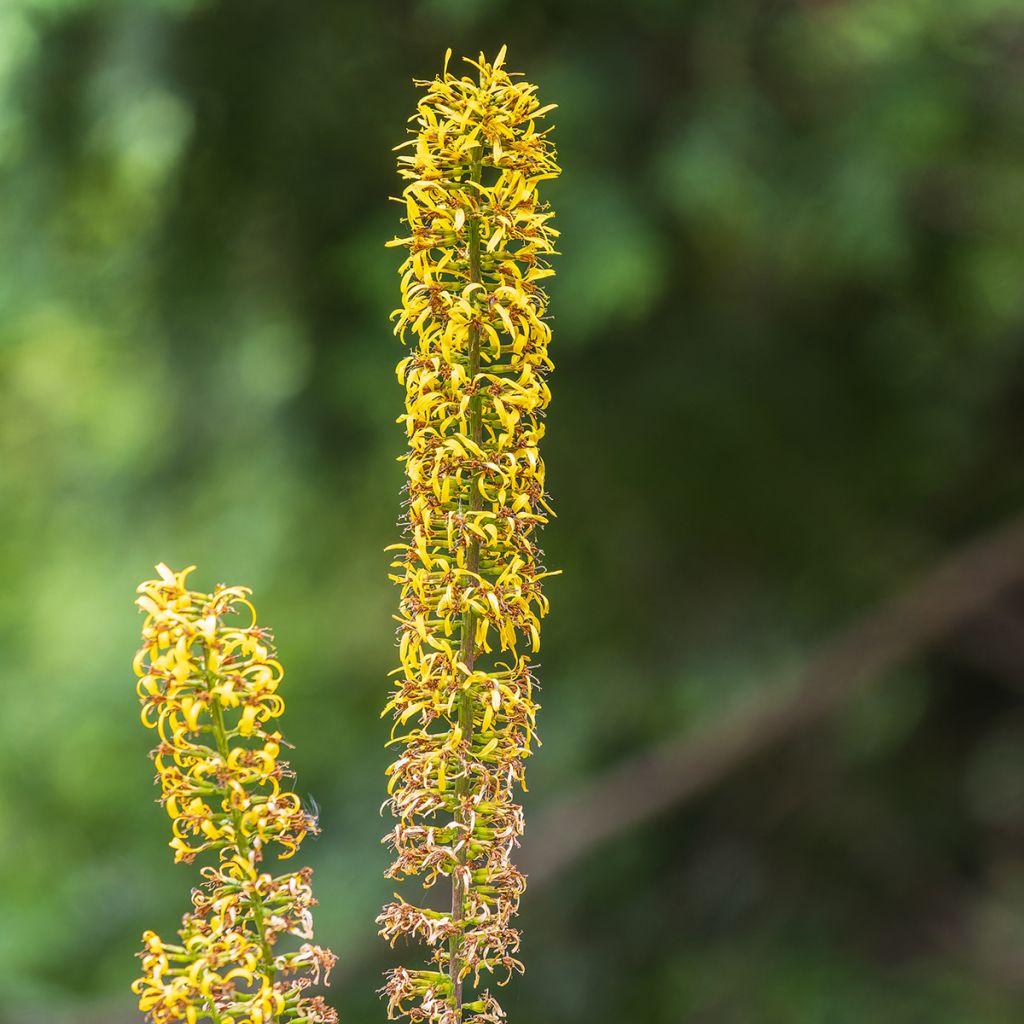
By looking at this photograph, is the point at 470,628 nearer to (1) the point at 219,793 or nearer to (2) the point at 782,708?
(1) the point at 219,793

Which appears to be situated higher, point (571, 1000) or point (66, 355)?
point (66, 355)

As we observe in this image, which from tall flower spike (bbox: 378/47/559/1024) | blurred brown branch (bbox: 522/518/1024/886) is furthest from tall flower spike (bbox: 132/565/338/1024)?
blurred brown branch (bbox: 522/518/1024/886)

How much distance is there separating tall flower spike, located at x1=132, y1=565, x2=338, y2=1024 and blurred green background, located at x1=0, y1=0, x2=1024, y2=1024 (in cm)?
313

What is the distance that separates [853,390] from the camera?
20.8 feet

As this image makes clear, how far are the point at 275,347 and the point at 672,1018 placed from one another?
3332mm

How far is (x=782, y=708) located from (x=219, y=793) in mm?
4979

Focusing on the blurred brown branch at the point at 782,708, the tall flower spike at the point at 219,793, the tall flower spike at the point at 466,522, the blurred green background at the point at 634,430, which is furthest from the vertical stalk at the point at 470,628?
the blurred brown branch at the point at 782,708

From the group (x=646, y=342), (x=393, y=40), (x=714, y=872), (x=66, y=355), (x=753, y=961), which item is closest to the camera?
(x=393, y=40)

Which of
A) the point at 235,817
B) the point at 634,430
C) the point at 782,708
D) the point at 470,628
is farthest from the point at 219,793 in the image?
the point at 782,708

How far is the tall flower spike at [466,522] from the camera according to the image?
1.44 metres

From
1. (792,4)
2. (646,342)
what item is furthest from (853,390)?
(792,4)

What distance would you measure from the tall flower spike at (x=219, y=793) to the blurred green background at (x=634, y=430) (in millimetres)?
3131

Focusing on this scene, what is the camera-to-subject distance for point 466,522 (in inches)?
56.6

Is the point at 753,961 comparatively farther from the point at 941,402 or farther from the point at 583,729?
the point at 941,402
